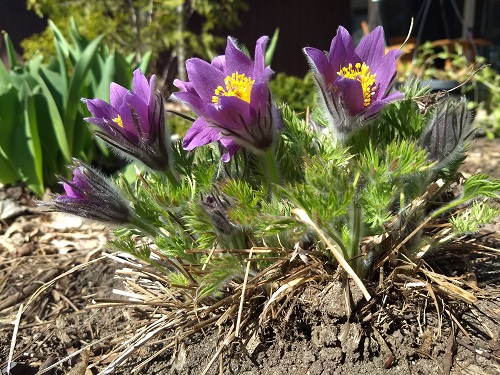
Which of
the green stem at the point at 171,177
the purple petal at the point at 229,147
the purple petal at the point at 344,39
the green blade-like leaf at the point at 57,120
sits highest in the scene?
the purple petal at the point at 344,39

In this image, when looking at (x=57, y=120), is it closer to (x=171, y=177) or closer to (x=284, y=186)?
(x=171, y=177)

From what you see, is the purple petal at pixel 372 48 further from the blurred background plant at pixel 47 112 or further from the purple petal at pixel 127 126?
the blurred background plant at pixel 47 112

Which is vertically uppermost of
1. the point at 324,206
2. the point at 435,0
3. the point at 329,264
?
the point at 324,206

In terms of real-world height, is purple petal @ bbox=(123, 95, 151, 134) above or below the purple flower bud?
above

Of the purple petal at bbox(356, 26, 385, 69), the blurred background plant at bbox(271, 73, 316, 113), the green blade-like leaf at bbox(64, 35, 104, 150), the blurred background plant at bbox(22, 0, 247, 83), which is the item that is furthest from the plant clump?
the blurred background plant at bbox(22, 0, 247, 83)

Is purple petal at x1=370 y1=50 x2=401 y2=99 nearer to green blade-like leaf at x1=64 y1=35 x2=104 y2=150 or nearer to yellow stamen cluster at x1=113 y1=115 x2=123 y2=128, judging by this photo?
yellow stamen cluster at x1=113 y1=115 x2=123 y2=128

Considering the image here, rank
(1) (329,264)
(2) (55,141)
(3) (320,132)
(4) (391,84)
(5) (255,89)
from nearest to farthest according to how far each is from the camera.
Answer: (5) (255,89) → (4) (391,84) → (1) (329,264) → (3) (320,132) → (2) (55,141)

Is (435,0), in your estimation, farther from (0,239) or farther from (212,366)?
(212,366)

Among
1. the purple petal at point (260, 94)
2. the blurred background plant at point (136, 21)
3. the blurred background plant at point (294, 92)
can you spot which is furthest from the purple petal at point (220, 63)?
the blurred background plant at point (136, 21)

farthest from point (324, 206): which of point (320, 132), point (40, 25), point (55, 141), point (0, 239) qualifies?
point (40, 25)
